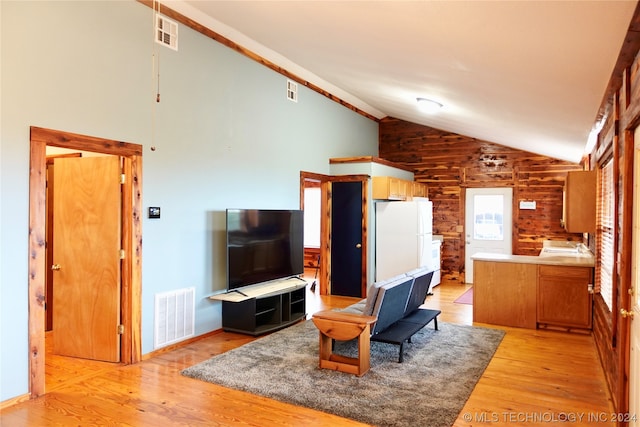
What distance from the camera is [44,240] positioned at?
3.42 metres

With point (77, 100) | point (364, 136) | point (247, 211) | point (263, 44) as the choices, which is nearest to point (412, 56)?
point (263, 44)

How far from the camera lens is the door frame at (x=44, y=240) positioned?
334 cm

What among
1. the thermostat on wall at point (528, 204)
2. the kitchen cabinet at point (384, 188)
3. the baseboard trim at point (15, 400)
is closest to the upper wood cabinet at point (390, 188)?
the kitchen cabinet at point (384, 188)

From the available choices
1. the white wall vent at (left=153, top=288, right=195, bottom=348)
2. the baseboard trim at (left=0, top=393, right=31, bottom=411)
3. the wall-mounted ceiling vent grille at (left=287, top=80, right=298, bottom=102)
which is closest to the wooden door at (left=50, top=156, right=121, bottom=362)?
the white wall vent at (left=153, top=288, right=195, bottom=348)

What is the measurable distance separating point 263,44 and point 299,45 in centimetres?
66

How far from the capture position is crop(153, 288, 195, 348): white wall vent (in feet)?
14.5

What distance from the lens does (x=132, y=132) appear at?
4152 mm

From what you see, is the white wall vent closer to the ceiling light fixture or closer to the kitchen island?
the kitchen island

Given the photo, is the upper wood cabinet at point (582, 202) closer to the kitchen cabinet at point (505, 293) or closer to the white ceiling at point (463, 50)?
the white ceiling at point (463, 50)

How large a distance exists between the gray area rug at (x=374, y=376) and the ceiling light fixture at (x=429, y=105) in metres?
3.02

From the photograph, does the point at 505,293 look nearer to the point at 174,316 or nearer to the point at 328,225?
the point at 328,225

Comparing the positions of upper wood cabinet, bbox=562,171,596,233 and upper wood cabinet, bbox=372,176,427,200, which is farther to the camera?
upper wood cabinet, bbox=372,176,427,200

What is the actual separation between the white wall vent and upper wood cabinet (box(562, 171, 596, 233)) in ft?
14.2

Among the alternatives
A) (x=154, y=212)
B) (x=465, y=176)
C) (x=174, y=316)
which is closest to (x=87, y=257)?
(x=154, y=212)
